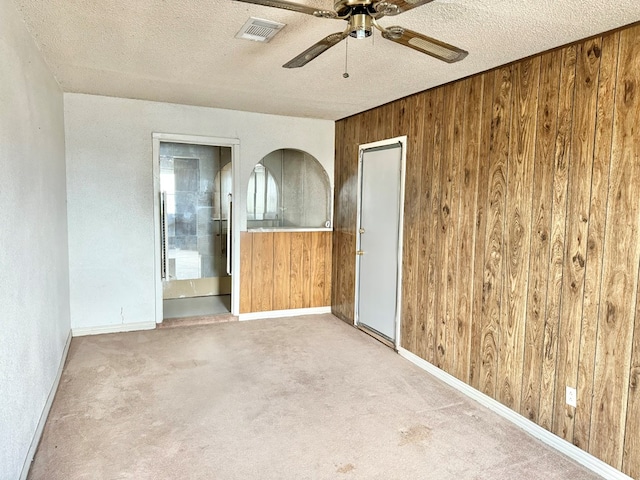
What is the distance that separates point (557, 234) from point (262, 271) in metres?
3.29

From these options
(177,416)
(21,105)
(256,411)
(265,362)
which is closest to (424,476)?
(256,411)

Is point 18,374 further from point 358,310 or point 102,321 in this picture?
point 358,310

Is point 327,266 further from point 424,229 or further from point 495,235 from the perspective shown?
point 495,235

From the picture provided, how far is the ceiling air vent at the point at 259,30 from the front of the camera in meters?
2.29

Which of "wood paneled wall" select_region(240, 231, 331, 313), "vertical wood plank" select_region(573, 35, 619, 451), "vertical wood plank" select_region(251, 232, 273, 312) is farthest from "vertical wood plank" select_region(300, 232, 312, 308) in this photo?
"vertical wood plank" select_region(573, 35, 619, 451)

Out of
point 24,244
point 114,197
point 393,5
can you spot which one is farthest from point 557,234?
point 114,197

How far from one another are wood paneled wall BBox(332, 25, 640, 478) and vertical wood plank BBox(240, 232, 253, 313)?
1.98 metres

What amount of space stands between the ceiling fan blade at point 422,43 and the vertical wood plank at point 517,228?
3.02 ft

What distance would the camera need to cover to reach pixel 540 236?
8.66 ft

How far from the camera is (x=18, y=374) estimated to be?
2.04 metres

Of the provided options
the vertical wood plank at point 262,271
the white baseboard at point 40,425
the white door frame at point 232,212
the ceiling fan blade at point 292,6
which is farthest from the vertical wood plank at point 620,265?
the white door frame at point 232,212

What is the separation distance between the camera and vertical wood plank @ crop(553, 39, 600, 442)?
235 cm

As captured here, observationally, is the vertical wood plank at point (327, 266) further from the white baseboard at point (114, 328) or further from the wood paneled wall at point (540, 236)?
the white baseboard at point (114, 328)

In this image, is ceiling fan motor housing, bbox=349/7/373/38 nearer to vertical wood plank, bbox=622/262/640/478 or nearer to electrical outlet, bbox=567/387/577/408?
vertical wood plank, bbox=622/262/640/478
